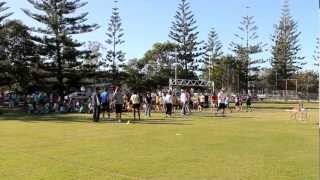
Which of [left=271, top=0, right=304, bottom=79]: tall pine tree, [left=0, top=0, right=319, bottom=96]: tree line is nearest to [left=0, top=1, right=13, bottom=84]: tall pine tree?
[left=0, top=0, right=319, bottom=96]: tree line

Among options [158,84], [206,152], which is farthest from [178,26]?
[206,152]

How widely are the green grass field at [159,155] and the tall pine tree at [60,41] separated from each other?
122 ft

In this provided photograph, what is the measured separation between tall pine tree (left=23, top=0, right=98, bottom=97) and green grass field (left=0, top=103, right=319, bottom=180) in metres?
37.3

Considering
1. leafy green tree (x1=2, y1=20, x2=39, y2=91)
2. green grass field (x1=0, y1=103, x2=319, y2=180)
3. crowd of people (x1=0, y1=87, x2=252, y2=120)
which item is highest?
leafy green tree (x1=2, y1=20, x2=39, y2=91)

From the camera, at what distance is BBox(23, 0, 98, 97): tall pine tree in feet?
182

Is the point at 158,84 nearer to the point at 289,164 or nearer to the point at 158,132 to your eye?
the point at 158,132

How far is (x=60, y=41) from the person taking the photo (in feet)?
182

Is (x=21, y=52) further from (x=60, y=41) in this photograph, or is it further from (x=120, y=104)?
(x=120, y=104)

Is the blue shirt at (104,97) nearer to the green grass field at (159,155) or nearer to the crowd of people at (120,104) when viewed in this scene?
the crowd of people at (120,104)

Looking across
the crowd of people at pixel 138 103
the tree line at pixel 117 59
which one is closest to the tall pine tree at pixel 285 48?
the tree line at pixel 117 59

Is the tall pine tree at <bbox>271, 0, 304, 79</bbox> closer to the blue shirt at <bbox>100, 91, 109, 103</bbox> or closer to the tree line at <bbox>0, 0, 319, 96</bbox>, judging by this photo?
the tree line at <bbox>0, 0, 319, 96</bbox>

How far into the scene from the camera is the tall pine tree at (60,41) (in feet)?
182

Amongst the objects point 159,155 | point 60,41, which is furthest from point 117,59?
point 159,155

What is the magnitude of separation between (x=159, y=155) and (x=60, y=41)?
44.2m
